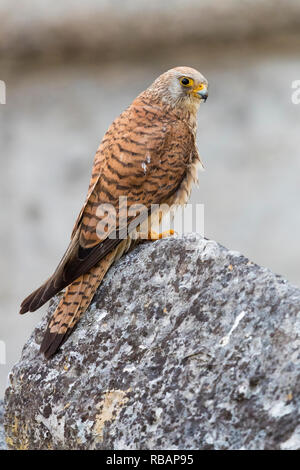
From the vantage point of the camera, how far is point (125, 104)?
25.3ft

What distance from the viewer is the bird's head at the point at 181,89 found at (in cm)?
317

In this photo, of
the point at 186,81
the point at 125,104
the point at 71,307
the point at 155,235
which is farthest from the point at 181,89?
the point at 125,104

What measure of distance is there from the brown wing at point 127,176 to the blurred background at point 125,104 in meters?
4.16

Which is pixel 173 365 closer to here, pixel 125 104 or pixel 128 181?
pixel 128 181

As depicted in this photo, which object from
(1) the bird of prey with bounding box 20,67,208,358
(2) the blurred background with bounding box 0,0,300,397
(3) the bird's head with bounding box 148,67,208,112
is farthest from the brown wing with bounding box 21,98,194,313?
(2) the blurred background with bounding box 0,0,300,397

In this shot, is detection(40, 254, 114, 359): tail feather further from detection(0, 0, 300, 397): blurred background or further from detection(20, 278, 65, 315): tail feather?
detection(0, 0, 300, 397): blurred background

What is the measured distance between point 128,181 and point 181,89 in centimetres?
A: 64

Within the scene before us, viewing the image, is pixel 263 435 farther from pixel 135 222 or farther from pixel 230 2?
pixel 230 2

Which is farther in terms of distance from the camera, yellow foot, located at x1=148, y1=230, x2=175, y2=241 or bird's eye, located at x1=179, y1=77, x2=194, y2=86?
bird's eye, located at x1=179, y1=77, x2=194, y2=86

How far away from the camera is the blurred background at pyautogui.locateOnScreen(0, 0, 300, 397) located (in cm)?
703

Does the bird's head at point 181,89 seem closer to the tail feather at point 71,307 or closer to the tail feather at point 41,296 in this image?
the tail feather at point 71,307

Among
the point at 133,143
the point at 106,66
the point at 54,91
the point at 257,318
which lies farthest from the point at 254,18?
the point at 257,318

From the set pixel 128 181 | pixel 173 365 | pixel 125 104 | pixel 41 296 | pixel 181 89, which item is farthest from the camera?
pixel 125 104

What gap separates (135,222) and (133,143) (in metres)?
0.35
